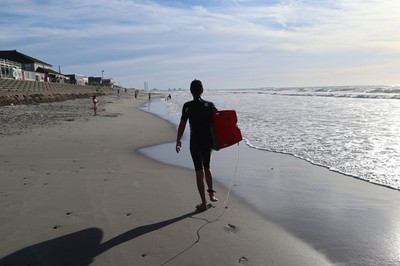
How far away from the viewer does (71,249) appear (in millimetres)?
3691

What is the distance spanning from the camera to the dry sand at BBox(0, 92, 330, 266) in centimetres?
359

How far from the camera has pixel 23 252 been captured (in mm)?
3586

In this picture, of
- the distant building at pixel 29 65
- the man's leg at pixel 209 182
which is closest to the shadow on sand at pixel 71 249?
the man's leg at pixel 209 182

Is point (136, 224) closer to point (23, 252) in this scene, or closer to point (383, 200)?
point (23, 252)

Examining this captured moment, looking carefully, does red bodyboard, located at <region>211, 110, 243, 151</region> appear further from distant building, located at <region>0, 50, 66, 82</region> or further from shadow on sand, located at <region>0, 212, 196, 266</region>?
distant building, located at <region>0, 50, 66, 82</region>

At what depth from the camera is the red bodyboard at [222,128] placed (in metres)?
5.09

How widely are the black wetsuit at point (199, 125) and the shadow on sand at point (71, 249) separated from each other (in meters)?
1.35

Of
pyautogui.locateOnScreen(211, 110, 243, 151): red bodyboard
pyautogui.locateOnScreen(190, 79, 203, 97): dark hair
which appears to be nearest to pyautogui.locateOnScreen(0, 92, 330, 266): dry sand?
pyautogui.locateOnScreen(211, 110, 243, 151): red bodyboard

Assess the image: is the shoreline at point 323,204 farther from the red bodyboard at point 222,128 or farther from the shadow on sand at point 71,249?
the shadow on sand at point 71,249

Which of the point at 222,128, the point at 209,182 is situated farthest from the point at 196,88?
the point at 209,182

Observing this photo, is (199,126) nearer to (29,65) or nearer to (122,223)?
(122,223)

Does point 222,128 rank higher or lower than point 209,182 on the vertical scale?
higher

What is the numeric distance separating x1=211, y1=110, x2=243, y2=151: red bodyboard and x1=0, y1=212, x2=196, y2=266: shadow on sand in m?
1.61

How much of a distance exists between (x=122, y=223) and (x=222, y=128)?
6.44ft
